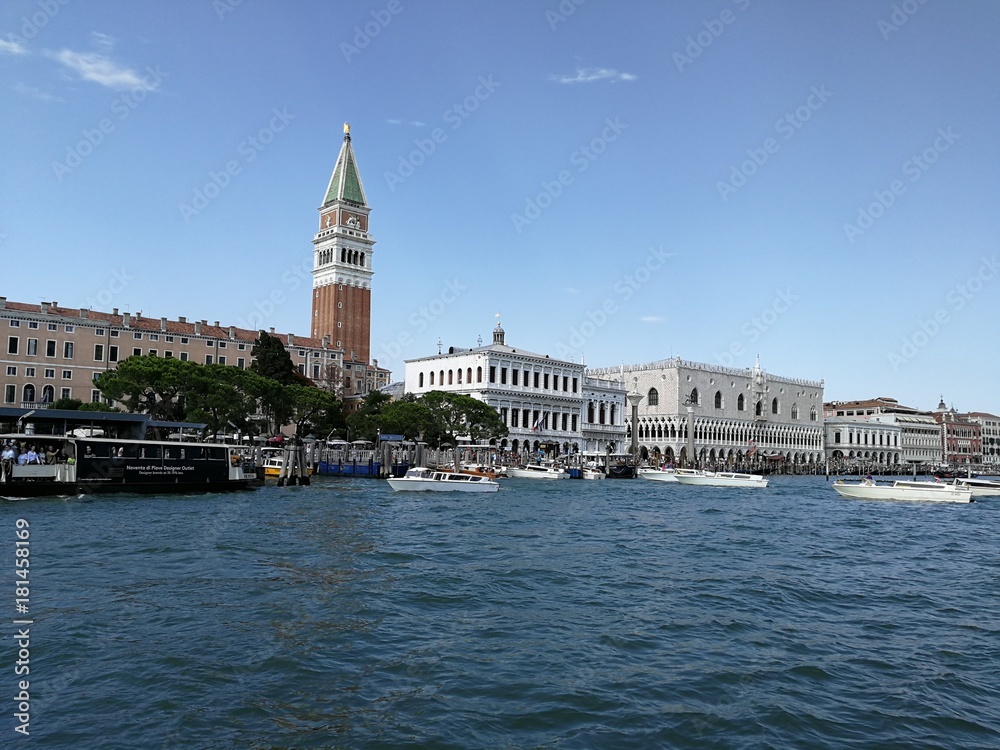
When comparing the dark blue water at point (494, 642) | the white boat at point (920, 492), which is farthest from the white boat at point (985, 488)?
the dark blue water at point (494, 642)

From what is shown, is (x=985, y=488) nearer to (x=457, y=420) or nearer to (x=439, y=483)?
(x=439, y=483)

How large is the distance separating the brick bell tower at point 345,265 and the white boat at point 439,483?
168ft

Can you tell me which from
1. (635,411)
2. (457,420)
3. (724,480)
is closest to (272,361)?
(457,420)

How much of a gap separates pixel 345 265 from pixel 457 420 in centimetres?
3999

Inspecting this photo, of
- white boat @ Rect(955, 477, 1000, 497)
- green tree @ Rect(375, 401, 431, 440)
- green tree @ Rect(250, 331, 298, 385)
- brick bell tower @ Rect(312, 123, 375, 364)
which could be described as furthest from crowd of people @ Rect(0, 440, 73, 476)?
brick bell tower @ Rect(312, 123, 375, 364)

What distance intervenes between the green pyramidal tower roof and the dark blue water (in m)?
83.6

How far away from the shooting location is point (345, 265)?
312 feet

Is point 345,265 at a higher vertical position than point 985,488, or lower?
higher

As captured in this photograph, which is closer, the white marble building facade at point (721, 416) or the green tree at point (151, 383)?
the green tree at point (151, 383)

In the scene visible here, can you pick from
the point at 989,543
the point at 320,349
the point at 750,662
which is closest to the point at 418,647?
the point at 750,662

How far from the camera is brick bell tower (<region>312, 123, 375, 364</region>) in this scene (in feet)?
305

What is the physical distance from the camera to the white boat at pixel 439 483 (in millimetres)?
37000

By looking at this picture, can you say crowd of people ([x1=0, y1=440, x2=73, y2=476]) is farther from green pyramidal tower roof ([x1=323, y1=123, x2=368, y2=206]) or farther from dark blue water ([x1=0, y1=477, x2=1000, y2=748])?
green pyramidal tower roof ([x1=323, y1=123, x2=368, y2=206])

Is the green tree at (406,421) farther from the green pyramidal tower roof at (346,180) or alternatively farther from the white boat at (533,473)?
the green pyramidal tower roof at (346,180)
